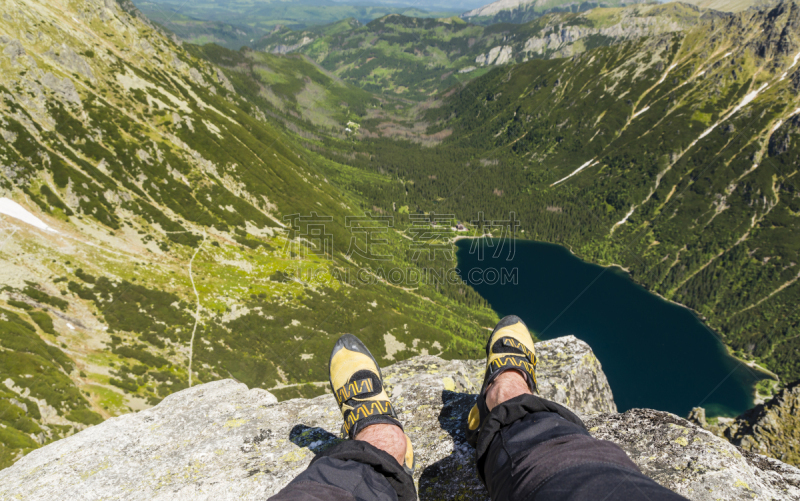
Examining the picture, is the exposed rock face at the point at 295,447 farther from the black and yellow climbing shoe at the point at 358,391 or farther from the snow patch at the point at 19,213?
the snow patch at the point at 19,213

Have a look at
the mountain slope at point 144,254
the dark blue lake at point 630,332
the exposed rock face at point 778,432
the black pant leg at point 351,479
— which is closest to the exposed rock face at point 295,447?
the black pant leg at point 351,479

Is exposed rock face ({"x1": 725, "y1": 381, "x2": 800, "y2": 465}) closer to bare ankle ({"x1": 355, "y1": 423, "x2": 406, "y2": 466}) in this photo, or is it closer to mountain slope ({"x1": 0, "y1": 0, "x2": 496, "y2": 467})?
bare ankle ({"x1": 355, "y1": 423, "x2": 406, "y2": 466})

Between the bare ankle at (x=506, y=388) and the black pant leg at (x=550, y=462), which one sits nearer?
the black pant leg at (x=550, y=462)

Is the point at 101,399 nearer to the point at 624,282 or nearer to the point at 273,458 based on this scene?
the point at 273,458

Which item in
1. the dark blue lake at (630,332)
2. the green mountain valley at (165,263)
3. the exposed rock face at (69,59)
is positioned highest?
the exposed rock face at (69,59)

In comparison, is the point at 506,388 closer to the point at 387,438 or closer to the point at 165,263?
the point at 387,438

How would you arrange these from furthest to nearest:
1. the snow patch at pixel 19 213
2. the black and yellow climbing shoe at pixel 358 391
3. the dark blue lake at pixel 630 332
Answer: the dark blue lake at pixel 630 332, the snow patch at pixel 19 213, the black and yellow climbing shoe at pixel 358 391
